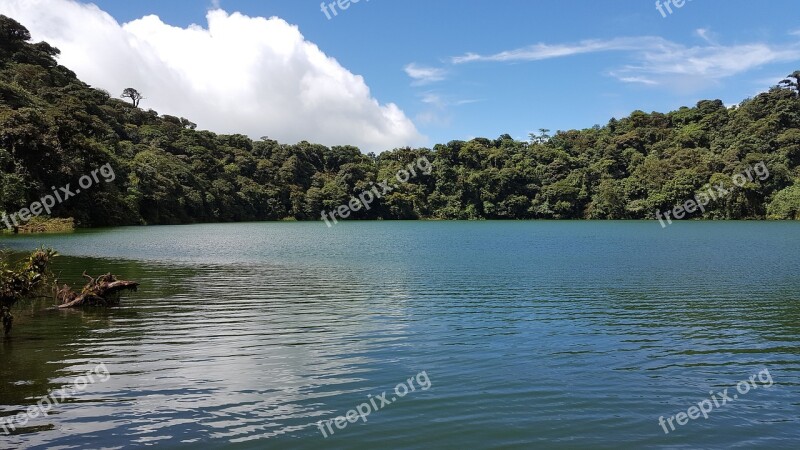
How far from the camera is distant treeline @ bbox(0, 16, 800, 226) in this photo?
229ft

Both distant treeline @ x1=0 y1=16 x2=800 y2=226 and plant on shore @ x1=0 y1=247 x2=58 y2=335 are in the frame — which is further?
distant treeline @ x1=0 y1=16 x2=800 y2=226

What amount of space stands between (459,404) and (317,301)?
10955 millimetres

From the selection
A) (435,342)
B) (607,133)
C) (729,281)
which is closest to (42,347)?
(435,342)

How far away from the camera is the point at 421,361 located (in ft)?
38.1

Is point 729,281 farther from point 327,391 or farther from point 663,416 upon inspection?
point 327,391

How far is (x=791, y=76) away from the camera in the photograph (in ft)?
402
